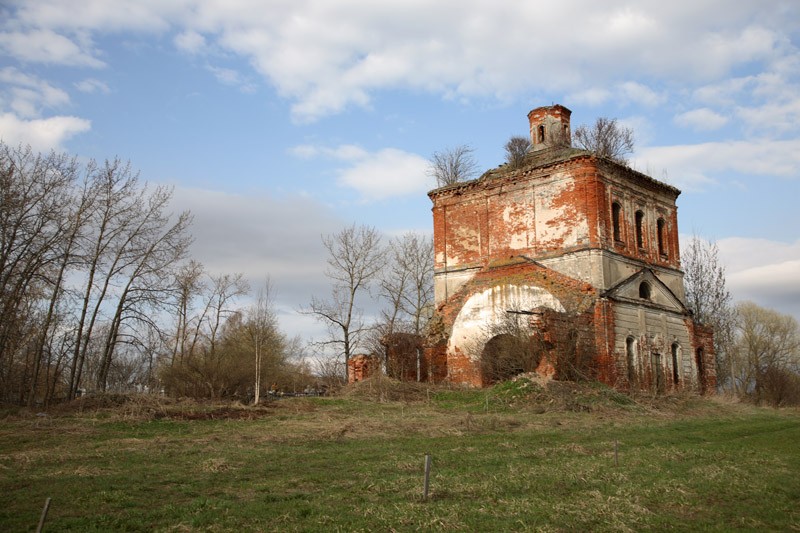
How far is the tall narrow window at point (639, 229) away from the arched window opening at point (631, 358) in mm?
5157

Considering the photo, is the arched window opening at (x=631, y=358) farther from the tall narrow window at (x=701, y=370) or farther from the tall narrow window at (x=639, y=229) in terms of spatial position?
the tall narrow window at (x=701, y=370)

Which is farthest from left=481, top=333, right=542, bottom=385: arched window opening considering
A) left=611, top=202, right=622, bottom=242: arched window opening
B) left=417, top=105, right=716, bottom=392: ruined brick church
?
left=611, top=202, right=622, bottom=242: arched window opening

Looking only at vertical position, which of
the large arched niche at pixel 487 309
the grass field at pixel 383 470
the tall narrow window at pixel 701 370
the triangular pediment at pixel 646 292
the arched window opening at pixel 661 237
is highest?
the arched window opening at pixel 661 237

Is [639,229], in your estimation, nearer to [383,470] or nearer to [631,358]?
[631,358]

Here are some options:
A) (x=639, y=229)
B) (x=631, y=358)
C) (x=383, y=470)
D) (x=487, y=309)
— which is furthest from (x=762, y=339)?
(x=383, y=470)

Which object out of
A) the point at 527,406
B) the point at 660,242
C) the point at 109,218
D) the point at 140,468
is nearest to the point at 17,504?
the point at 140,468

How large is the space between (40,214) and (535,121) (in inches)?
904

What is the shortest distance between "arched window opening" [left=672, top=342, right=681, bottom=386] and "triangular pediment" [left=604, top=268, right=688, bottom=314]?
1630mm

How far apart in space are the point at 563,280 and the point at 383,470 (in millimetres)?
17433

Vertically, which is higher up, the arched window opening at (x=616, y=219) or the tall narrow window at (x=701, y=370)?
the arched window opening at (x=616, y=219)

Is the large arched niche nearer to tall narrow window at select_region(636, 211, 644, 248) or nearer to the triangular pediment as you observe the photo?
the triangular pediment

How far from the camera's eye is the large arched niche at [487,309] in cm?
2623

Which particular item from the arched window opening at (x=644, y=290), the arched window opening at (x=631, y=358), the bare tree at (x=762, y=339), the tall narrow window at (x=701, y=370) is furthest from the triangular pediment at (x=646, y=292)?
the bare tree at (x=762, y=339)

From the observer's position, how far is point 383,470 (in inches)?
401
